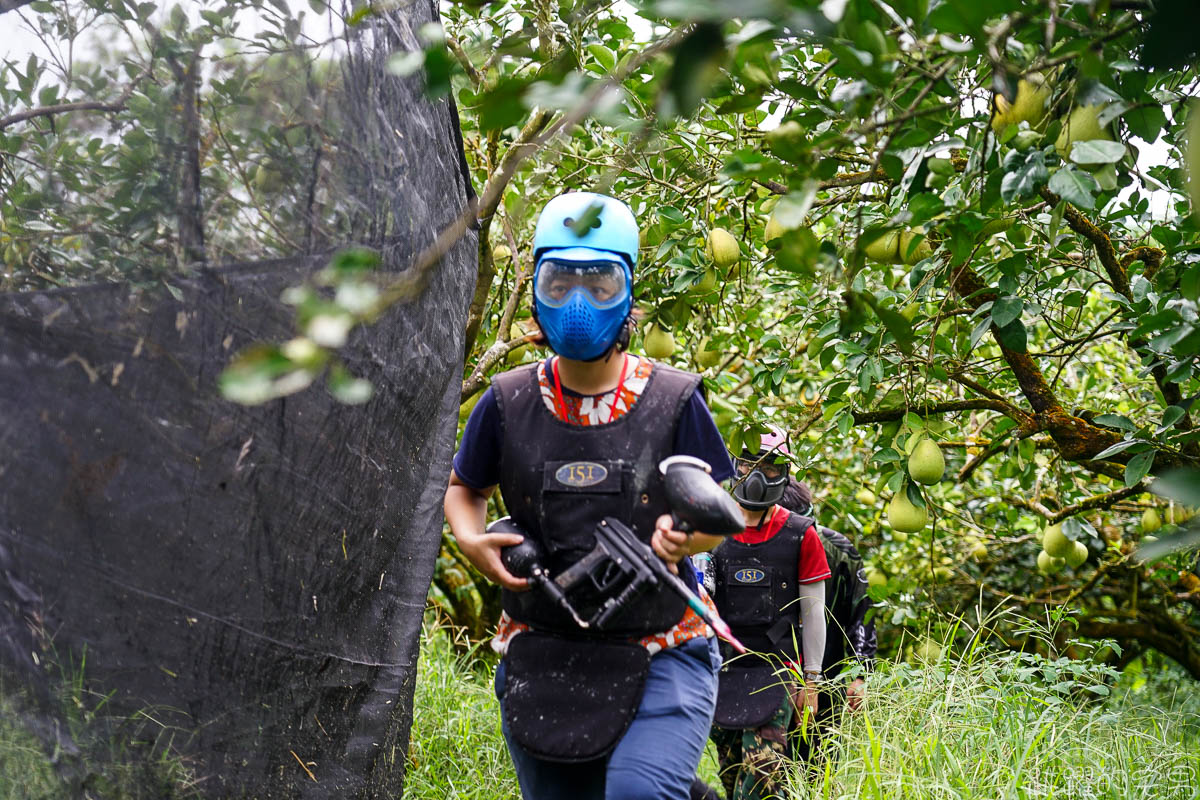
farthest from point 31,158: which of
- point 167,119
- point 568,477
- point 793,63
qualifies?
point 793,63

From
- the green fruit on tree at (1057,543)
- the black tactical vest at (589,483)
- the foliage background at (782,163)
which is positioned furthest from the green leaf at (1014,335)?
the green fruit on tree at (1057,543)

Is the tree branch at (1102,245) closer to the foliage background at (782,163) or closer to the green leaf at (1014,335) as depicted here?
the foliage background at (782,163)

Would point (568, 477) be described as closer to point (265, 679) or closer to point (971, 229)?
point (265, 679)

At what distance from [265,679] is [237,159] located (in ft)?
2.90

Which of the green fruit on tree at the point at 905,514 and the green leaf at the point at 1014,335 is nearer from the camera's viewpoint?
the green leaf at the point at 1014,335

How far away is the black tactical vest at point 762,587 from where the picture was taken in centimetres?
396

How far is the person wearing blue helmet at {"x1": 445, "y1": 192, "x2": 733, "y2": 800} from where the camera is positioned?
7.61 ft

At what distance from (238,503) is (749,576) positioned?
240cm

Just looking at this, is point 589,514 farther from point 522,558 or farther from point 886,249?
point 886,249

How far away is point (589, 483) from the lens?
2.42m

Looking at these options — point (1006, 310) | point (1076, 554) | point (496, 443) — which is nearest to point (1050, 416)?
point (1076, 554)

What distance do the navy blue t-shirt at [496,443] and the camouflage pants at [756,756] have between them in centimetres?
135

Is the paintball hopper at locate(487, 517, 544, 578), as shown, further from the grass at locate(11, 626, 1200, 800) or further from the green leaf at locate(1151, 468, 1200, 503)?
the green leaf at locate(1151, 468, 1200, 503)

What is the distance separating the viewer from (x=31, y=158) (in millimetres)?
1730
